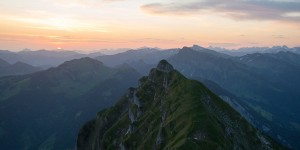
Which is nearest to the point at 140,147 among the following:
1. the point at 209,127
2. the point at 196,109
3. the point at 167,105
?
the point at 167,105

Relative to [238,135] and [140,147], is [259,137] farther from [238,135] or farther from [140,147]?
[140,147]

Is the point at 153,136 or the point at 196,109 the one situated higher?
the point at 196,109

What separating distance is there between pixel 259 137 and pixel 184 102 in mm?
41004

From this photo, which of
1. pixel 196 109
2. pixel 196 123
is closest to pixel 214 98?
pixel 196 109

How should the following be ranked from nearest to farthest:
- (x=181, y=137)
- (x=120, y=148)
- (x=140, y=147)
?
(x=181, y=137) < (x=140, y=147) < (x=120, y=148)

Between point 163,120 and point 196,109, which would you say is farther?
point 163,120

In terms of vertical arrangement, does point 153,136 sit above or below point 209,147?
below

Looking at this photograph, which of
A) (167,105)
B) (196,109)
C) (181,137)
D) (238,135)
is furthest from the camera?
(167,105)

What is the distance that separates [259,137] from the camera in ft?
550

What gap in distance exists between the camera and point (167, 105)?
177 meters

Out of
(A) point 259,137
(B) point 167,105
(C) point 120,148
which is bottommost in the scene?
(C) point 120,148

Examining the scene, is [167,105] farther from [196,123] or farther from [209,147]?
[209,147]

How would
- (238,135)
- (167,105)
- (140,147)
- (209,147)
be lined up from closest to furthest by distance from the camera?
(209,147), (238,135), (140,147), (167,105)

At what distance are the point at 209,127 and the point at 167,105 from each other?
52.9 m
